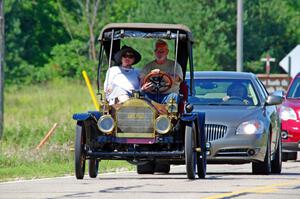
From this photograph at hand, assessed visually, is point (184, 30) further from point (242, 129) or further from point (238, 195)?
point (238, 195)

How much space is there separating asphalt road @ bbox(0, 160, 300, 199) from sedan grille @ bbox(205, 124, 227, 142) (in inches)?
21.1

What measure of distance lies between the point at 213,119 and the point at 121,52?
1.94m

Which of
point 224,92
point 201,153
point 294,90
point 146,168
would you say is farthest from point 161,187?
point 294,90

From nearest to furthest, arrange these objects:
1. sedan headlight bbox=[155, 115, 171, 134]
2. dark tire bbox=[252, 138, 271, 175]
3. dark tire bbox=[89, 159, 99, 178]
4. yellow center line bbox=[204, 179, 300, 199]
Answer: yellow center line bbox=[204, 179, 300, 199], sedan headlight bbox=[155, 115, 171, 134], dark tire bbox=[89, 159, 99, 178], dark tire bbox=[252, 138, 271, 175]

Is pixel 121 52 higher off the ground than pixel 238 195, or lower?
higher

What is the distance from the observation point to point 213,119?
789 inches

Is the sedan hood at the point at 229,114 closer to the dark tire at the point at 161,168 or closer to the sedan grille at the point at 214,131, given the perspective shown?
the sedan grille at the point at 214,131

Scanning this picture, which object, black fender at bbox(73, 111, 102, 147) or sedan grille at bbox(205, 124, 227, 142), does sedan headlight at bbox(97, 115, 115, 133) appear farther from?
sedan grille at bbox(205, 124, 227, 142)

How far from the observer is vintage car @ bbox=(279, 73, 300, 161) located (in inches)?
966

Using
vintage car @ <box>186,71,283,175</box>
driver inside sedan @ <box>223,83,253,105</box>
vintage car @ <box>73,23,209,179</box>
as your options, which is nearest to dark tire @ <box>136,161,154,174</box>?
vintage car @ <box>186,71,283,175</box>

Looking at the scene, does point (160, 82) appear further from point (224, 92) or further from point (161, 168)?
point (224, 92)

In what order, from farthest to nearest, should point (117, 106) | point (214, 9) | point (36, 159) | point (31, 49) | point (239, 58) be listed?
point (31, 49) < point (214, 9) < point (239, 58) < point (36, 159) < point (117, 106)

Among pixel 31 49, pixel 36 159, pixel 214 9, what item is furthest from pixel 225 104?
pixel 31 49

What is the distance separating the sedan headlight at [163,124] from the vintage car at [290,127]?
6877 millimetres
